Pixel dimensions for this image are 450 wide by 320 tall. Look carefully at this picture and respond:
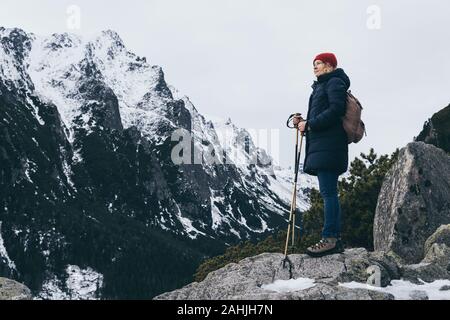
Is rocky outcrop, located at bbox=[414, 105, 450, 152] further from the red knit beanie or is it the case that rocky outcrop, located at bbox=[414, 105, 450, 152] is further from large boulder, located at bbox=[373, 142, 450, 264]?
the red knit beanie

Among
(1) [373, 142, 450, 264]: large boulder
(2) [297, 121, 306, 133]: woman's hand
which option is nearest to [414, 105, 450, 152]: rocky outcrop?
(1) [373, 142, 450, 264]: large boulder

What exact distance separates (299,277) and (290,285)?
0.52 m

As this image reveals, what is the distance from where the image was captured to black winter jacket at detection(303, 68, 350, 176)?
10602mm

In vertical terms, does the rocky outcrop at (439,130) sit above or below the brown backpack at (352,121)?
above

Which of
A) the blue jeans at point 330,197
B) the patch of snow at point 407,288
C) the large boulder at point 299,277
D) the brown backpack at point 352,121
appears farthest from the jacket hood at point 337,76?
the patch of snow at point 407,288

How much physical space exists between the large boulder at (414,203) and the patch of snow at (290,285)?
22.8ft

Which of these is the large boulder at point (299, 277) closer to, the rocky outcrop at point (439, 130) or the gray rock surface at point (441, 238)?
the gray rock surface at point (441, 238)

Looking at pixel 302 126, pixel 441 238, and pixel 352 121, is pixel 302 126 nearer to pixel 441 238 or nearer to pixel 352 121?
pixel 352 121

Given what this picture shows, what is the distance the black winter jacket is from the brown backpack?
10 centimetres

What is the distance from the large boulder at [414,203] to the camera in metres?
16.8

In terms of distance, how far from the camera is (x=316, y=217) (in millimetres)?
29359

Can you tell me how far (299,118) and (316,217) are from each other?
1860 centimetres
